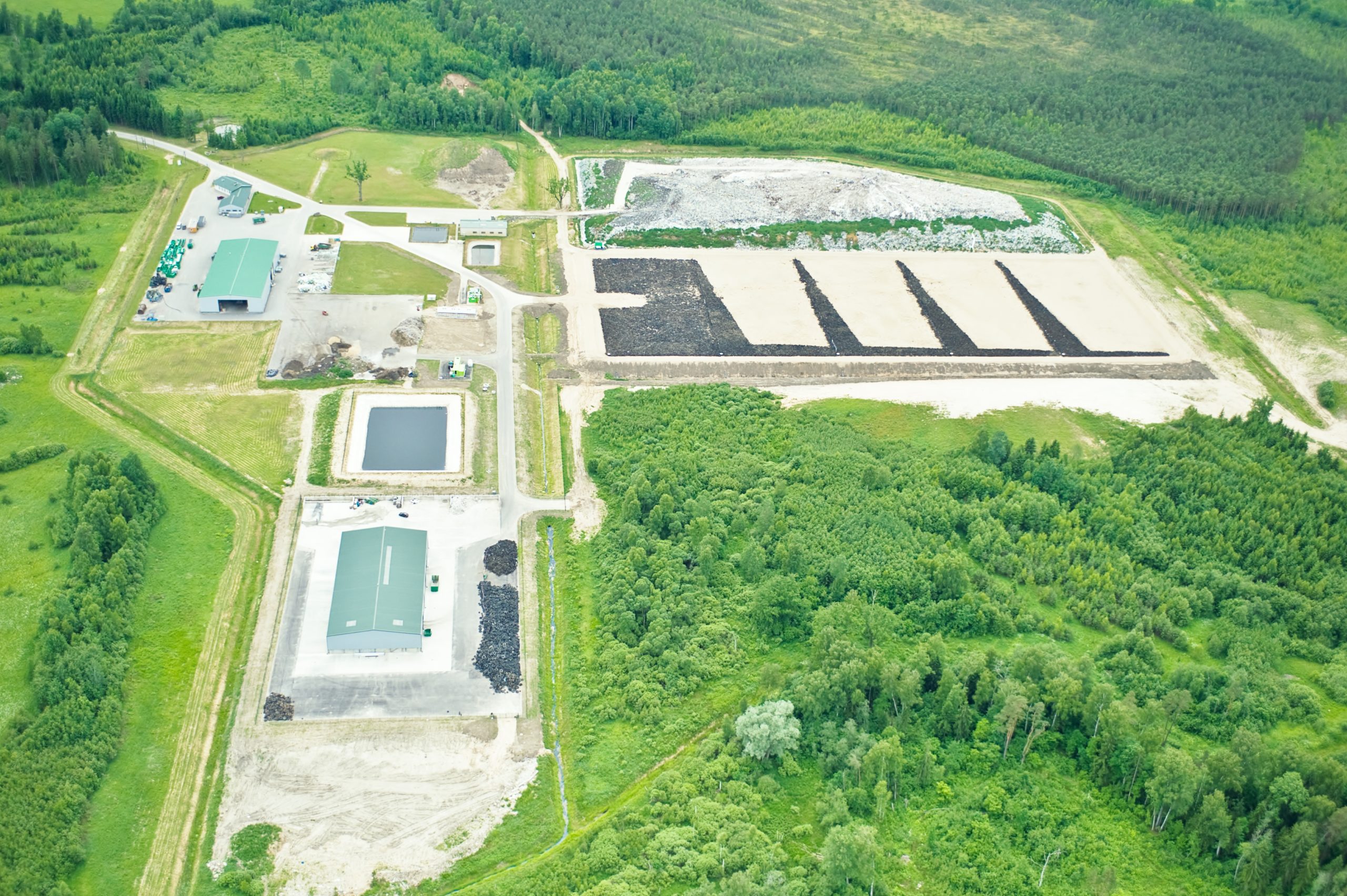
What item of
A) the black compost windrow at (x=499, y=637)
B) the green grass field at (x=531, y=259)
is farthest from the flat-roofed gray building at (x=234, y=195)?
the black compost windrow at (x=499, y=637)

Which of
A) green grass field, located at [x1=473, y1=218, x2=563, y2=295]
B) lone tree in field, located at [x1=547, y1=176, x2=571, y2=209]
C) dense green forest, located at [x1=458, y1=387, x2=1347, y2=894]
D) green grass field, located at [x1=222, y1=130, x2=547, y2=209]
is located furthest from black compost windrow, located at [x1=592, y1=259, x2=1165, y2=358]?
green grass field, located at [x1=222, y1=130, x2=547, y2=209]

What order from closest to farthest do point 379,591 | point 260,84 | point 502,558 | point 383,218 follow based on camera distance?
point 379,591, point 502,558, point 383,218, point 260,84

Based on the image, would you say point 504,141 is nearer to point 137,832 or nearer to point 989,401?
point 989,401

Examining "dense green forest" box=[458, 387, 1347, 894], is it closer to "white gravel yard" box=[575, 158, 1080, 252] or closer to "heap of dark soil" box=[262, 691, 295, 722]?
"heap of dark soil" box=[262, 691, 295, 722]

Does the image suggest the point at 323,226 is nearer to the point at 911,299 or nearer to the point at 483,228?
the point at 483,228

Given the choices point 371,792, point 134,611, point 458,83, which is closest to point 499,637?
point 371,792

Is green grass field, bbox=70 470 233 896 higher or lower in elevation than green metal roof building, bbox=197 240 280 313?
lower

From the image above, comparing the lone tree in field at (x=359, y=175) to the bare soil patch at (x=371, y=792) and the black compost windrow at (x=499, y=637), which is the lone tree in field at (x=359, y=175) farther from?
the bare soil patch at (x=371, y=792)
